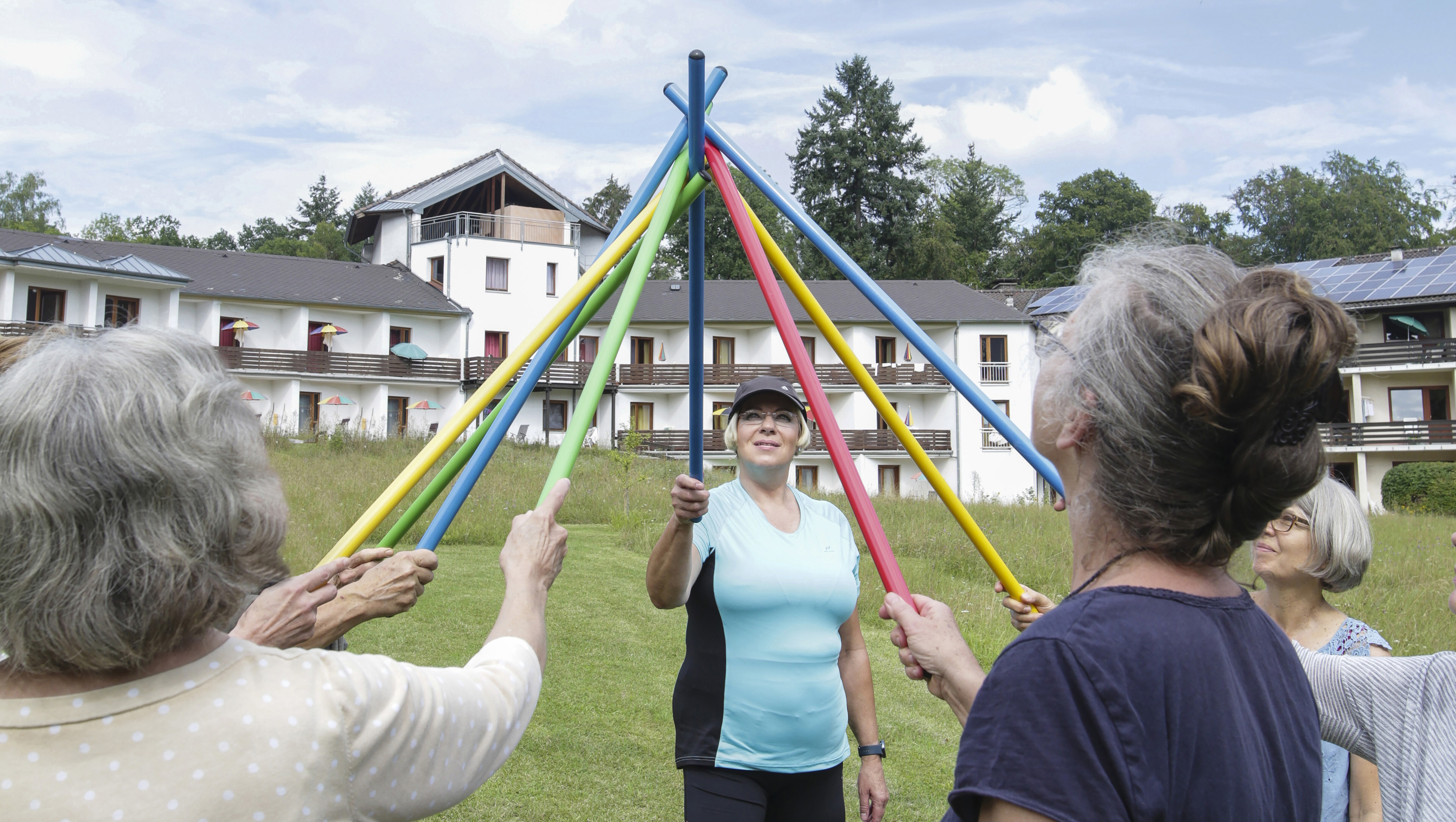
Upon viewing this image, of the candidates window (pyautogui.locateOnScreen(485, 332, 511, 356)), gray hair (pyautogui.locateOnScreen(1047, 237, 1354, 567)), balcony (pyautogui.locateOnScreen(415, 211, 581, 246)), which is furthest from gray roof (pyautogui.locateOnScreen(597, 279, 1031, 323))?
gray hair (pyautogui.locateOnScreen(1047, 237, 1354, 567))

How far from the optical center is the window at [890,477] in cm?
3562

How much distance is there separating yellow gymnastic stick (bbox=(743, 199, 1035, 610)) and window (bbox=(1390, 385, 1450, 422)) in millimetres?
36712

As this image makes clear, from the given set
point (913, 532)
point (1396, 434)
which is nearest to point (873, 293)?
point (913, 532)

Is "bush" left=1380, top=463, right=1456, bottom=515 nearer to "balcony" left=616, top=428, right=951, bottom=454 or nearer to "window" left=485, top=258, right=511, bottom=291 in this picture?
"balcony" left=616, top=428, right=951, bottom=454

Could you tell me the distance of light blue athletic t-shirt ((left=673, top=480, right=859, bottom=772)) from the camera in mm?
3066

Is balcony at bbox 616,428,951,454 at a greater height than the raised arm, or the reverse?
balcony at bbox 616,428,951,454

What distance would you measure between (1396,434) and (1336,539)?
1385 inches

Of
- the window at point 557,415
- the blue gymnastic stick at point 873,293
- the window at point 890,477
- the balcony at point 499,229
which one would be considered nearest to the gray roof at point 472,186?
the balcony at point 499,229

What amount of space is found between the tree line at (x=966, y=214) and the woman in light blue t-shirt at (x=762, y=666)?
4299 cm

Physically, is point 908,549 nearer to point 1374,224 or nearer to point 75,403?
point 75,403

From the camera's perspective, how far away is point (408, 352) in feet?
110

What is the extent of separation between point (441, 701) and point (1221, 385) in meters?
1.30

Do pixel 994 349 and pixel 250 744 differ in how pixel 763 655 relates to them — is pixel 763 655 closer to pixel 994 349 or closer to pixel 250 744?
pixel 250 744

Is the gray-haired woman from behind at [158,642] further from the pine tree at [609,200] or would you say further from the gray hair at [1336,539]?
the pine tree at [609,200]
